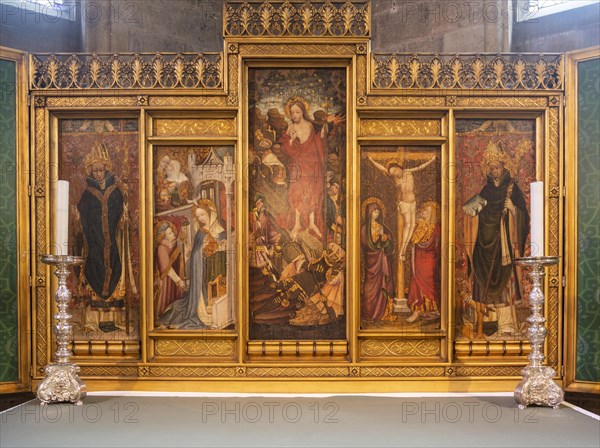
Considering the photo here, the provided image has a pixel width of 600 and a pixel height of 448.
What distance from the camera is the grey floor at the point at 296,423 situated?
13.7 feet

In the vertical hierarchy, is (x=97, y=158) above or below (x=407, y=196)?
above

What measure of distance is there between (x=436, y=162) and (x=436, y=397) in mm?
2062

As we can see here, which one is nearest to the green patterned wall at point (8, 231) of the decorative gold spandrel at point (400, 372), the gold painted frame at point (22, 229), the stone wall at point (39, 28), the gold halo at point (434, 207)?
the gold painted frame at point (22, 229)

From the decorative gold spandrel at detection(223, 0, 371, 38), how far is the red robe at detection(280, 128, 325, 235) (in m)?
0.95

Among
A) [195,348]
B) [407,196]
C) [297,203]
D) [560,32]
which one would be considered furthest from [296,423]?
[560,32]

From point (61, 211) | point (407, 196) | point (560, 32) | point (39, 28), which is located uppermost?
point (39, 28)

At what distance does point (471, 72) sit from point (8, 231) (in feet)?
14.4

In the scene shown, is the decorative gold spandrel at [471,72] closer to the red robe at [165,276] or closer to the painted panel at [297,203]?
the painted panel at [297,203]

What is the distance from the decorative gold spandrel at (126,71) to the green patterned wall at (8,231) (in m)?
0.26

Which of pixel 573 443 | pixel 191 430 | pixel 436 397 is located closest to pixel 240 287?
pixel 191 430

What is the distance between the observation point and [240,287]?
571 centimetres

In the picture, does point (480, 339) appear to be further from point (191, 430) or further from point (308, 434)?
point (191, 430)

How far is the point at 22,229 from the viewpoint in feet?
19.1

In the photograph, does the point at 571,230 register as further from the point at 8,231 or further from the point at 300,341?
the point at 8,231
